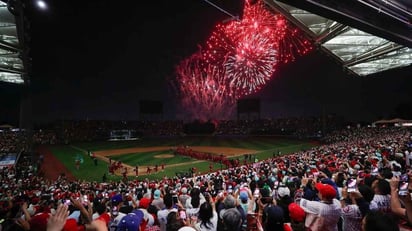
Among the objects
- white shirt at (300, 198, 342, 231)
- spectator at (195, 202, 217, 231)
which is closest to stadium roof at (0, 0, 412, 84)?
white shirt at (300, 198, 342, 231)

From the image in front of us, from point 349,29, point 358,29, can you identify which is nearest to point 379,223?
point 358,29

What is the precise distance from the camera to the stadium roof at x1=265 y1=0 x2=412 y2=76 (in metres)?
7.43

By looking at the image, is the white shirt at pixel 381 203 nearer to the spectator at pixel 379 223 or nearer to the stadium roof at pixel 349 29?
the spectator at pixel 379 223

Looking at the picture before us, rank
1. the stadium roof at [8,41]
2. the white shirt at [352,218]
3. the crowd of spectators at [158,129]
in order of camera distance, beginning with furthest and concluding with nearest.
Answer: the crowd of spectators at [158,129]
the stadium roof at [8,41]
the white shirt at [352,218]

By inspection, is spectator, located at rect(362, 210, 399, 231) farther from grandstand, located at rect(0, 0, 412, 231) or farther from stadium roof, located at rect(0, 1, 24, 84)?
stadium roof, located at rect(0, 1, 24, 84)

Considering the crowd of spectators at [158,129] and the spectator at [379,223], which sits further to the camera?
the crowd of spectators at [158,129]

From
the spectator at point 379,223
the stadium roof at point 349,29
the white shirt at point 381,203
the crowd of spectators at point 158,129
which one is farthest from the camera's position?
the crowd of spectators at point 158,129

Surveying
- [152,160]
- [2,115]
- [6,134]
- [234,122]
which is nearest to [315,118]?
[234,122]

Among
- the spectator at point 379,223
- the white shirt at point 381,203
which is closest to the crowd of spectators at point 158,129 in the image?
the white shirt at point 381,203

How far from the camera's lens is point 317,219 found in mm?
4113

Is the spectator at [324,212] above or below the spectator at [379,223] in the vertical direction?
below

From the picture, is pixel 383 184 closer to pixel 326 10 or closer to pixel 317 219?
pixel 317 219

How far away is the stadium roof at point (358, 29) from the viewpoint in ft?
24.4

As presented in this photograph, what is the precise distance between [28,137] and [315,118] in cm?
5964
